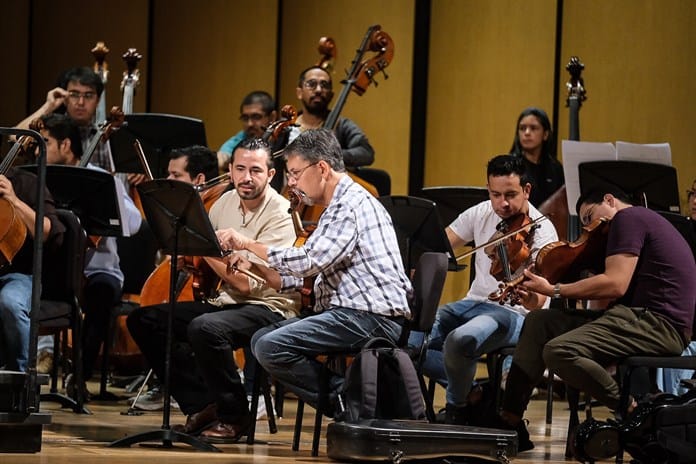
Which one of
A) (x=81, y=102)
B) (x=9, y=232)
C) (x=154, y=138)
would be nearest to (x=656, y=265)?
(x=9, y=232)

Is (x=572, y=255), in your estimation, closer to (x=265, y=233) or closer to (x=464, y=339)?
(x=464, y=339)

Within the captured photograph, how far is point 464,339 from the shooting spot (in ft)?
15.4

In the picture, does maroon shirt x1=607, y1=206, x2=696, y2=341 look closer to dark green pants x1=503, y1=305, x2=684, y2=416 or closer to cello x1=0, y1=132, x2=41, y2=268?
dark green pants x1=503, y1=305, x2=684, y2=416

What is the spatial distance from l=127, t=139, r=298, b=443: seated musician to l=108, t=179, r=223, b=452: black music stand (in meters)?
0.29

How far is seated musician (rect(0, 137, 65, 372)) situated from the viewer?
15.4ft

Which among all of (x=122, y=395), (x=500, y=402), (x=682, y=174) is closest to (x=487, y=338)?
(x=500, y=402)

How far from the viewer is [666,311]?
425cm

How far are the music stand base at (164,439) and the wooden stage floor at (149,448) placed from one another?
0.03 meters

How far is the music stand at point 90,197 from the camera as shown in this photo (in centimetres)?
513

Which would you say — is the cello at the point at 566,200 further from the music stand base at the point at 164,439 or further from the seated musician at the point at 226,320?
the music stand base at the point at 164,439

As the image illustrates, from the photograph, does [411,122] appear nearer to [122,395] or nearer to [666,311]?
[122,395]

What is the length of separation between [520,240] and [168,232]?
4.34ft

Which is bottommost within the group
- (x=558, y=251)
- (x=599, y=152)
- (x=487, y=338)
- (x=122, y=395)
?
(x=122, y=395)

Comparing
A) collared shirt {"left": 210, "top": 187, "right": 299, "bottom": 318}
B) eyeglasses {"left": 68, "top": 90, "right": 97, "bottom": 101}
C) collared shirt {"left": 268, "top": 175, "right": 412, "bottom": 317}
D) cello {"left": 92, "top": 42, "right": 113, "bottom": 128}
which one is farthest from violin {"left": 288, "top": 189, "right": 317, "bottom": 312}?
cello {"left": 92, "top": 42, "right": 113, "bottom": 128}
